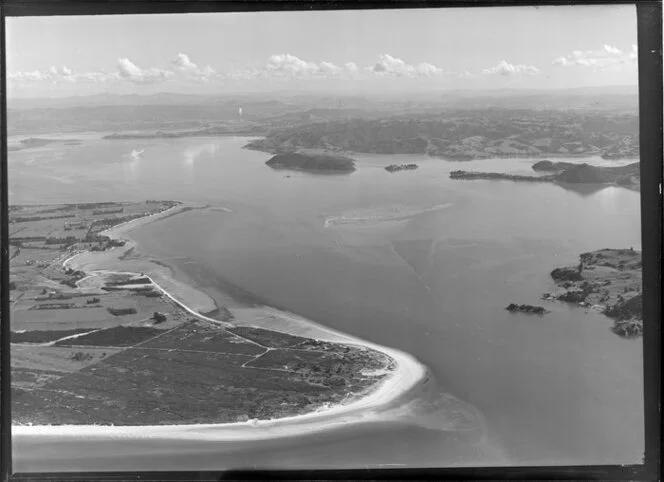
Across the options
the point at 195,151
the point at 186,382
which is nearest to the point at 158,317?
the point at 186,382

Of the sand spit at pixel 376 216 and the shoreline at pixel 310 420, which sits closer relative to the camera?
the shoreline at pixel 310 420

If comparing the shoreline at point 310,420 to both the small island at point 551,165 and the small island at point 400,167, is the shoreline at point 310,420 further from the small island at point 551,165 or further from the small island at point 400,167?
the small island at point 551,165

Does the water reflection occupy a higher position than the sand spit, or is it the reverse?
the water reflection

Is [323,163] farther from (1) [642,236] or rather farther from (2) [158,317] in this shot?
(1) [642,236]

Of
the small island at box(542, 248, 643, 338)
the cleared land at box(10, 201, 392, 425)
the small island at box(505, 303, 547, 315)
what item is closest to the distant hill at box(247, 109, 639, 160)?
the small island at box(542, 248, 643, 338)

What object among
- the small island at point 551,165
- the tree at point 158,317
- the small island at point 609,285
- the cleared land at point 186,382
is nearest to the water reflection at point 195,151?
the tree at point 158,317

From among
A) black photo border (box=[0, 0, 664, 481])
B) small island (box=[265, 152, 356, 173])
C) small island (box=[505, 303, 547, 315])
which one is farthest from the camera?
small island (box=[265, 152, 356, 173])

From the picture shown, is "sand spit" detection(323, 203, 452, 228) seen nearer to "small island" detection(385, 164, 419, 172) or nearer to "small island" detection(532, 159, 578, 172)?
"small island" detection(385, 164, 419, 172)
